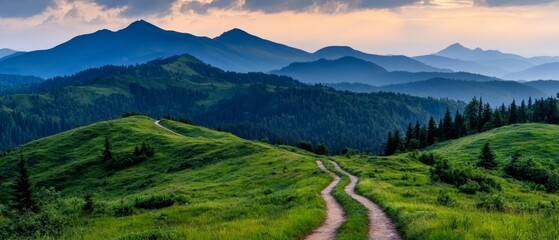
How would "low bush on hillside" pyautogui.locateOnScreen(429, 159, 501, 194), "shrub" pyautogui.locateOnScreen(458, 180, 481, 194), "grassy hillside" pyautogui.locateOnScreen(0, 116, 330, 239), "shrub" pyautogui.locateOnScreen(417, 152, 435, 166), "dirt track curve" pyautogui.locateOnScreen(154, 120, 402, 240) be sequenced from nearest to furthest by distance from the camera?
"dirt track curve" pyautogui.locateOnScreen(154, 120, 402, 240) < "grassy hillside" pyautogui.locateOnScreen(0, 116, 330, 239) < "shrub" pyautogui.locateOnScreen(458, 180, 481, 194) < "low bush on hillside" pyautogui.locateOnScreen(429, 159, 501, 194) < "shrub" pyautogui.locateOnScreen(417, 152, 435, 166)

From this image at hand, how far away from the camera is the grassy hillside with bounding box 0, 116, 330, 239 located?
77.3 ft

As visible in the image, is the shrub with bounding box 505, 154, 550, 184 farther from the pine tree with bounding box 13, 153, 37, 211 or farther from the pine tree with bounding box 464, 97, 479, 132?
the pine tree with bounding box 464, 97, 479, 132

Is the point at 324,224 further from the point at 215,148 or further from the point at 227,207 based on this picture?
the point at 215,148

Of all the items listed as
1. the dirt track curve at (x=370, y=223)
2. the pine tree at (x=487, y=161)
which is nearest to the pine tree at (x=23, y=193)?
the dirt track curve at (x=370, y=223)

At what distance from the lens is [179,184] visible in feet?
206

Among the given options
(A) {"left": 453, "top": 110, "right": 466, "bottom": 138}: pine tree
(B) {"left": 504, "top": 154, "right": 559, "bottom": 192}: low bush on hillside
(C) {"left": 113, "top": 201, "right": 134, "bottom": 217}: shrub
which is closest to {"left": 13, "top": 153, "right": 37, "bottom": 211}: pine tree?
(C) {"left": 113, "top": 201, "right": 134, "bottom": 217}: shrub

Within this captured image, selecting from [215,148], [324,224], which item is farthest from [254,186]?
[215,148]

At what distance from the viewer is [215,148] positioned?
90.6 metres

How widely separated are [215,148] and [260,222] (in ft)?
226

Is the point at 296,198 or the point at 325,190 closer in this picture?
the point at 296,198

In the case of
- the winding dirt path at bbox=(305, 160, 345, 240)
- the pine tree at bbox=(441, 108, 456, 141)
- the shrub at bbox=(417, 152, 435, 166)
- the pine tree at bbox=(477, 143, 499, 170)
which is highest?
the winding dirt path at bbox=(305, 160, 345, 240)

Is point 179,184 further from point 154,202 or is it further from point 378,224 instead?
point 378,224

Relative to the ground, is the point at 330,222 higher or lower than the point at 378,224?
lower

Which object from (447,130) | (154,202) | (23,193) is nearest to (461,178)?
(154,202)
